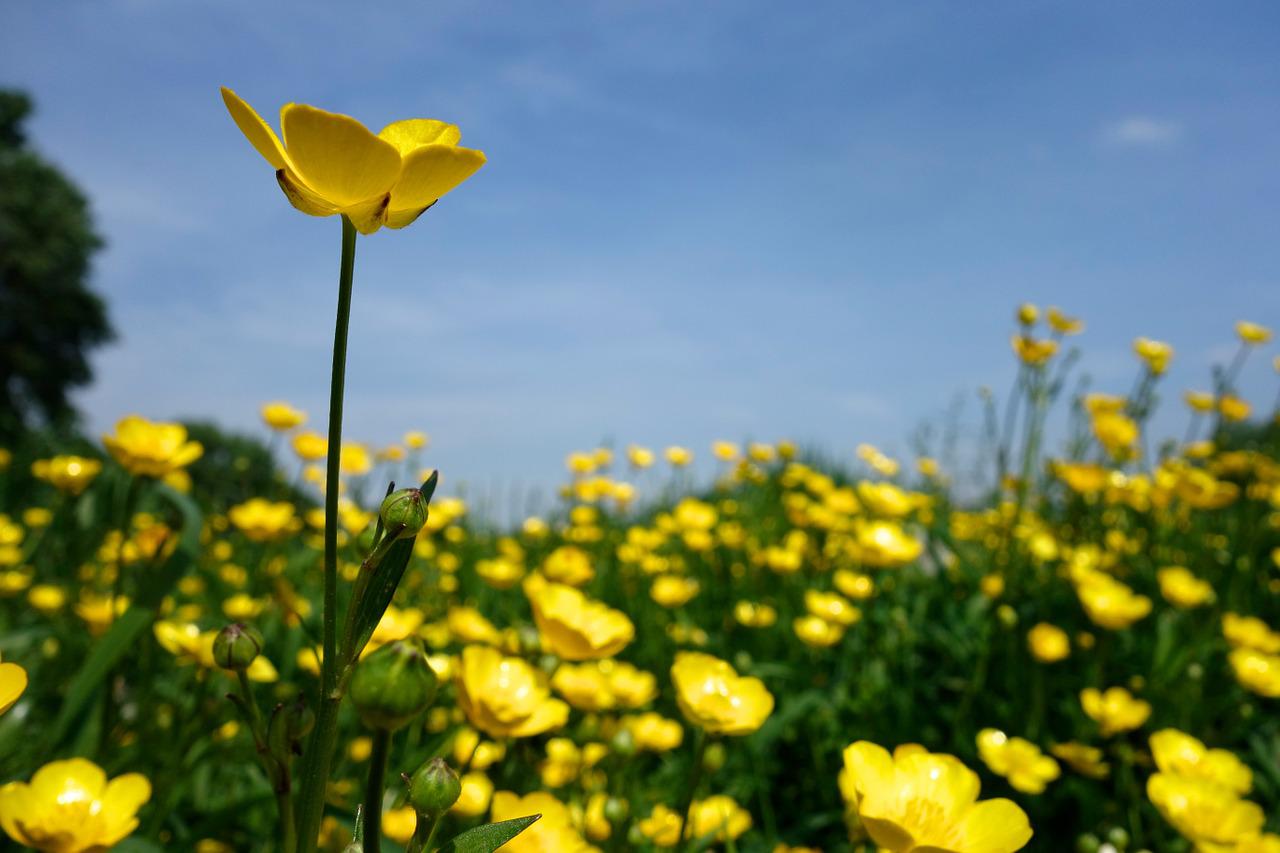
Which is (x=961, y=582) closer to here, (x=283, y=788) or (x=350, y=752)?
(x=350, y=752)

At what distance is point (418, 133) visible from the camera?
0.56 m

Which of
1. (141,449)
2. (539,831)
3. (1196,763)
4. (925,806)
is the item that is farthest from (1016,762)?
(141,449)

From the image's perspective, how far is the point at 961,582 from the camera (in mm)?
2729

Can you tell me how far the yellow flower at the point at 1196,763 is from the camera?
1.32m

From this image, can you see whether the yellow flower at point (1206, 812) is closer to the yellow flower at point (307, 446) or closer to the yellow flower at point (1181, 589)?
the yellow flower at point (1181, 589)

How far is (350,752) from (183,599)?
155 centimetres

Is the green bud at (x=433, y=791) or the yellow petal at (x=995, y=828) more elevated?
the green bud at (x=433, y=791)

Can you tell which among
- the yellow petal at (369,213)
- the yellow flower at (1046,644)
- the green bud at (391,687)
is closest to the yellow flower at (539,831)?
the green bud at (391,687)

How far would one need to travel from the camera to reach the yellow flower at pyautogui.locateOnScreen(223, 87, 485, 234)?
46cm

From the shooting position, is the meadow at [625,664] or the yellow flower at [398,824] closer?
the meadow at [625,664]

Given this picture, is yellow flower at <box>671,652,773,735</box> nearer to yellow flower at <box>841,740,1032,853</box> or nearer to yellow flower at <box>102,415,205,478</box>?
yellow flower at <box>841,740,1032,853</box>

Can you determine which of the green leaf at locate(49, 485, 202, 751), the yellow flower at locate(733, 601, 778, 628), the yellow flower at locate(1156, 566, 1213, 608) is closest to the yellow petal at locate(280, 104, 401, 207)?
the green leaf at locate(49, 485, 202, 751)

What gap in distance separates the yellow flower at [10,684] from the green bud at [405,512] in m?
0.21

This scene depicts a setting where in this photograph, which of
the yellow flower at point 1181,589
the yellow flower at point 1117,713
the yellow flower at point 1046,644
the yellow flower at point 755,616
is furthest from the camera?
the yellow flower at point 755,616
